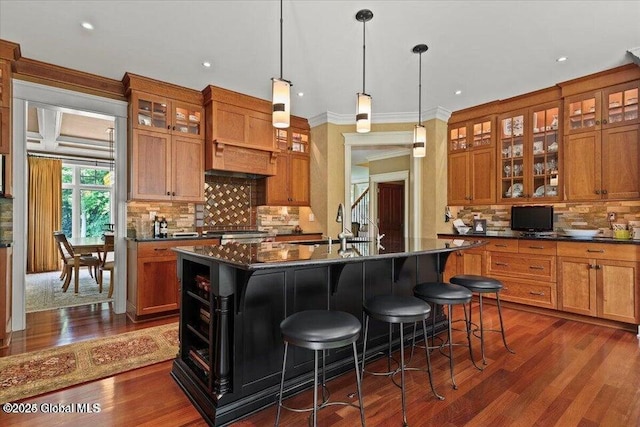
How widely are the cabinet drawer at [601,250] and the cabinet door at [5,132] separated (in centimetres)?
613

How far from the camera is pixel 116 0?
8.54 ft

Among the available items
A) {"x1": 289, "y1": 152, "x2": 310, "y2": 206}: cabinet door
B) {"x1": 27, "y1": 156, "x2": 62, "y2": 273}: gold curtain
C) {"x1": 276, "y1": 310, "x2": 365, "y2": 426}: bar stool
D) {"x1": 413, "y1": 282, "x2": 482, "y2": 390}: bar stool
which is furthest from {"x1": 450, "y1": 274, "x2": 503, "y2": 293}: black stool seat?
{"x1": 27, "y1": 156, "x2": 62, "y2": 273}: gold curtain

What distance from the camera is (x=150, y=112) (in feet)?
13.6

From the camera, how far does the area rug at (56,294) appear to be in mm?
4445

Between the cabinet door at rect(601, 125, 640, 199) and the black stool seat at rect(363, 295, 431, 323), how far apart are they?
341cm

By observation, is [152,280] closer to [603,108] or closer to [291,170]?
[291,170]

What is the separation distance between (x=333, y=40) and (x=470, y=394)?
Result: 3.22 m

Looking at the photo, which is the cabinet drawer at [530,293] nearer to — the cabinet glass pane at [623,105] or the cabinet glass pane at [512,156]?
the cabinet glass pane at [512,156]

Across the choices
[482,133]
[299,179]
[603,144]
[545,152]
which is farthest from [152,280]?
[603,144]

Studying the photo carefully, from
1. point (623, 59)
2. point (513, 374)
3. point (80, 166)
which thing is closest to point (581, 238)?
point (623, 59)

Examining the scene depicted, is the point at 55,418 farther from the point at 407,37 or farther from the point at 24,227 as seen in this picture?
the point at 407,37

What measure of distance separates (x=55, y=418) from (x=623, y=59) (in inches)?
235

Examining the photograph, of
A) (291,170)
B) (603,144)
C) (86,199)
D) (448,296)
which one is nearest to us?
(448,296)

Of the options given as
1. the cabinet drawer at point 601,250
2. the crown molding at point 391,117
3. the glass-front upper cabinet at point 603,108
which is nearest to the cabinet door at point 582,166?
the glass-front upper cabinet at point 603,108
